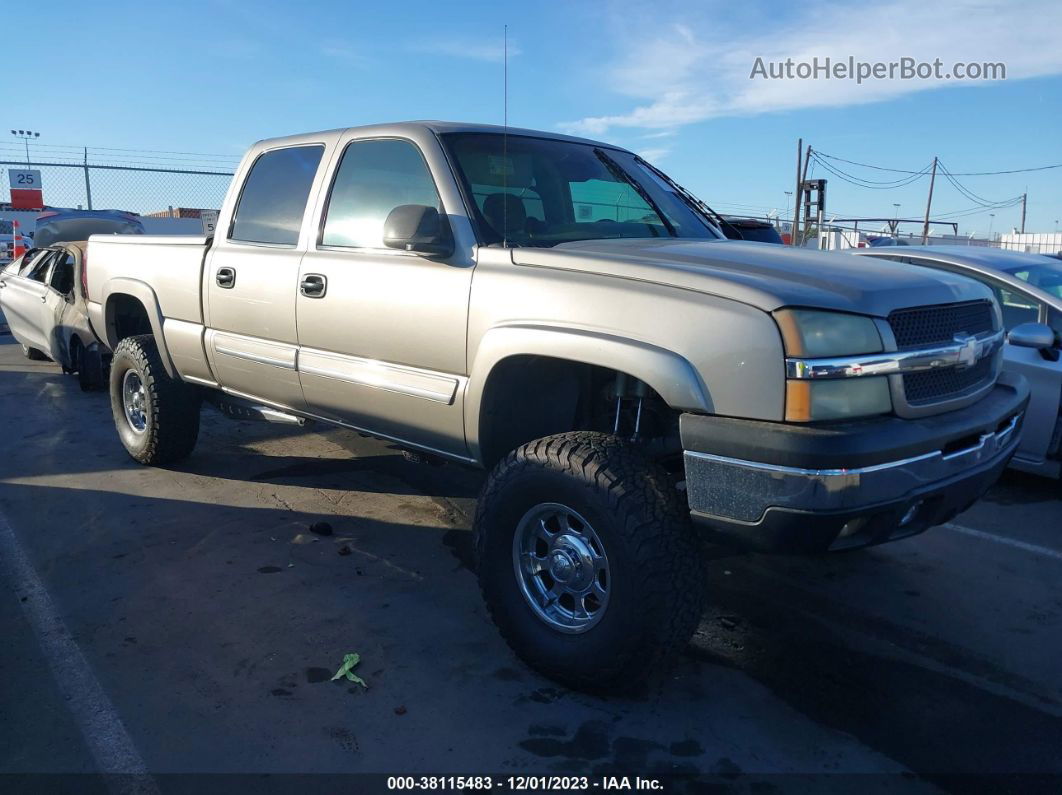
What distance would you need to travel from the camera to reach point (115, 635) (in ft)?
11.1

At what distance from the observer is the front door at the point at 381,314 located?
3.41 m

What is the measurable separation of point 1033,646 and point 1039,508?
2065 millimetres

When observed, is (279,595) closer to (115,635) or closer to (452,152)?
(115,635)

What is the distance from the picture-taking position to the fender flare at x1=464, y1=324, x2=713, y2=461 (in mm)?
2633

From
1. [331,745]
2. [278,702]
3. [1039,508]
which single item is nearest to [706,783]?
[331,745]

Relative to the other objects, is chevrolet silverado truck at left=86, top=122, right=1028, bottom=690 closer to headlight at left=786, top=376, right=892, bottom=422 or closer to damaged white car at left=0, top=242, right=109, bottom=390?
headlight at left=786, top=376, right=892, bottom=422

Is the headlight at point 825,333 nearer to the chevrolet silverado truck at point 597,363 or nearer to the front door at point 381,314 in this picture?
the chevrolet silverado truck at point 597,363

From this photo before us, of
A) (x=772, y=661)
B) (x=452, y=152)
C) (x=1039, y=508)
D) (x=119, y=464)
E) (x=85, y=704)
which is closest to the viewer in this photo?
(x=85, y=704)

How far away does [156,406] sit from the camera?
5355 millimetres

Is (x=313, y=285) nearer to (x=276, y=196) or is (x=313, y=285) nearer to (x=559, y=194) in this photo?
(x=276, y=196)

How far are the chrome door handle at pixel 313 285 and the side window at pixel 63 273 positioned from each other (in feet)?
19.4

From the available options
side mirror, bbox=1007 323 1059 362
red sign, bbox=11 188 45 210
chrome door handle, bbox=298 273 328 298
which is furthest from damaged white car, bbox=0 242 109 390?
red sign, bbox=11 188 45 210

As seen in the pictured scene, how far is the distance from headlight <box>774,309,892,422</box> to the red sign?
723 inches

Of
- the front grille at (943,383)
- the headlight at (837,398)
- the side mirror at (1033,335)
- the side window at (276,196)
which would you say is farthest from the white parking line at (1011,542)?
the side window at (276,196)
